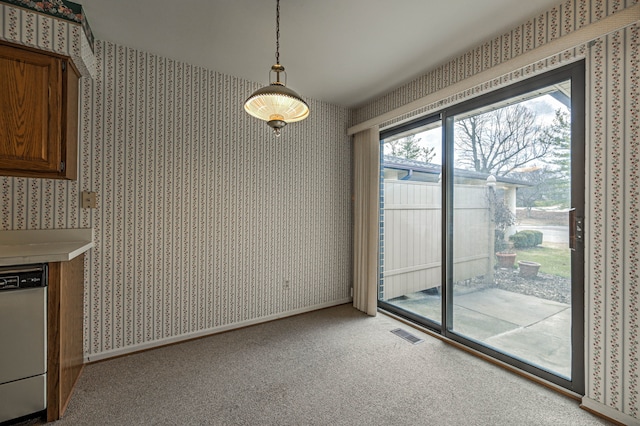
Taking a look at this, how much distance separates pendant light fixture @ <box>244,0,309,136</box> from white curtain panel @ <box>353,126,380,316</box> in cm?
171

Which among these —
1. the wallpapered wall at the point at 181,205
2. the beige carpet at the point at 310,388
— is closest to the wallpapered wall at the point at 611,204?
the beige carpet at the point at 310,388

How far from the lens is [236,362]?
229cm

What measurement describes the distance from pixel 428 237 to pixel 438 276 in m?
0.41

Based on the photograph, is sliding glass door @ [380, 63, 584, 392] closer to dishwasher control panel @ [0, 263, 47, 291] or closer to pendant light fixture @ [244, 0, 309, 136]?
pendant light fixture @ [244, 0, 309, 136]

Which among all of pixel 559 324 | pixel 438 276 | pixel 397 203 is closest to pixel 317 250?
pixel 397 203

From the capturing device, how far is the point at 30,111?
1.87m

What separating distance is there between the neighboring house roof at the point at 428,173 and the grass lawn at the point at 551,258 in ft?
1.68

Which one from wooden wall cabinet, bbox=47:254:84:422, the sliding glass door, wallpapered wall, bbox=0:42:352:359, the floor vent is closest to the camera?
wooden wall cabinet, bbox=47:254:84:422

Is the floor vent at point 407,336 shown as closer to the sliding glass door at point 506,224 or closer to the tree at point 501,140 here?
the sliding glass door at point 506,224

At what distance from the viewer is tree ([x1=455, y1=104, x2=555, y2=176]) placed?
2.16 meters

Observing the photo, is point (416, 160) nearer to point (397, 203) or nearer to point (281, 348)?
point (397, 203)

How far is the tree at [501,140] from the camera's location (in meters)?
2.16

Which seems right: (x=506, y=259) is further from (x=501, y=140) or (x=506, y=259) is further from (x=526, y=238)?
(x=501, y=140)

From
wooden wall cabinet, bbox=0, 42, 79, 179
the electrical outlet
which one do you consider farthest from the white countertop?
wooden wall cabinet, bbox=0, 42, 79, 179
